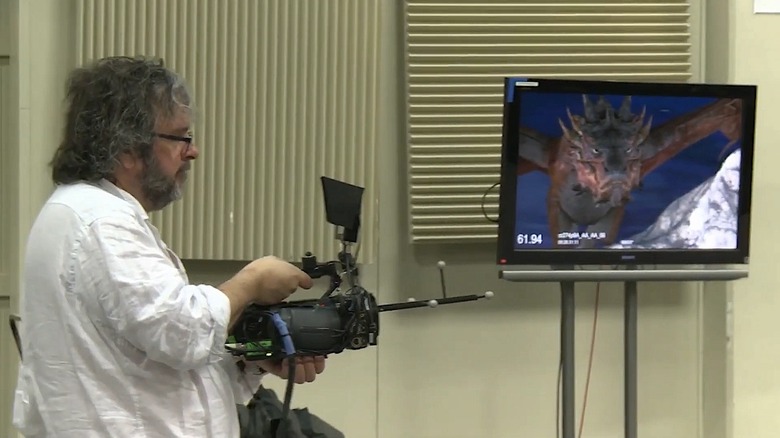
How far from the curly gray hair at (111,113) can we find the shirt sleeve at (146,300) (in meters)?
0.15

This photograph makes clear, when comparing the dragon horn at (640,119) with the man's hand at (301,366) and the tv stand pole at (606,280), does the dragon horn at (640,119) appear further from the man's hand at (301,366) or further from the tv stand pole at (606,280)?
the man's hand at (301,366)

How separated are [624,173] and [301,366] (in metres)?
1.14

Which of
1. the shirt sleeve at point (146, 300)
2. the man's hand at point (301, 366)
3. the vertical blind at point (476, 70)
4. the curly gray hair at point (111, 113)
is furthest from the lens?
the vertical blind at point (476, 70)

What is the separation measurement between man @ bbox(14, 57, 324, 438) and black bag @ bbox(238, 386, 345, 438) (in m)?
0.27

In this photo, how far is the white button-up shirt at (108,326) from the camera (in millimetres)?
1347

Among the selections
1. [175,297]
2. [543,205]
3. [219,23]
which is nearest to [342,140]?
[219,23]

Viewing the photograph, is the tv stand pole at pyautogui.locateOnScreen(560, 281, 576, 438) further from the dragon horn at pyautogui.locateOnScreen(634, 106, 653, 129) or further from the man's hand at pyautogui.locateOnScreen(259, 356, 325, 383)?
the man's hand at pyautogui.locateOnScreen(259, 356, 325, 383)

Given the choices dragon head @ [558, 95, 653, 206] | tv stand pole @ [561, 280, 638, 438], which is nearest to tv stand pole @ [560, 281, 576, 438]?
tv stand pole @ [561, 280, 638, 438]

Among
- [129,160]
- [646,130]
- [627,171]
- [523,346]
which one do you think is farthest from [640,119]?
[129,160]

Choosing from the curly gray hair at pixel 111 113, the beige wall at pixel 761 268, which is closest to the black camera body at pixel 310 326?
the curly gray hair at pixel 111 113

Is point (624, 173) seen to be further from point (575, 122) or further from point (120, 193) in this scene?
point (120, 193)

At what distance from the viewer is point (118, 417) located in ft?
4.58

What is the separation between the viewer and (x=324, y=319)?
1565 mm

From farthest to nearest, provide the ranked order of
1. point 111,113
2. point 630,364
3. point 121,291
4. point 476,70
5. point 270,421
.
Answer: point 476,70 < point 630,364 < point 270,421 < point 111,113 < point 121,291
